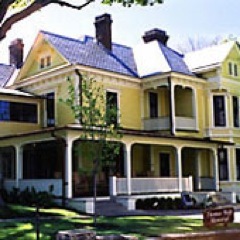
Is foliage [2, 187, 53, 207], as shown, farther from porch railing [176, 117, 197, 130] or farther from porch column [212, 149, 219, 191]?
porch column [212, 149, 219, 191]

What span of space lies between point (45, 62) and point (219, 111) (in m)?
11.2

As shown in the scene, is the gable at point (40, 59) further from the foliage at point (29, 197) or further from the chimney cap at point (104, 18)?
the foliage at point (29, 197)

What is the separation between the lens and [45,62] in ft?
98.6

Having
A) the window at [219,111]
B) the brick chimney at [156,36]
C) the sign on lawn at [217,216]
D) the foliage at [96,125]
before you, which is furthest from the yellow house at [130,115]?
the sign on lawn at [217,216]

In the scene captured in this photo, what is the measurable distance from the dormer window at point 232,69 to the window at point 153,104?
5.18 m

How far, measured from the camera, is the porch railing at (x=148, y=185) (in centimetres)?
2416

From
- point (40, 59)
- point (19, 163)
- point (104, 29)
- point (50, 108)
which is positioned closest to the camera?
point (19, 163)

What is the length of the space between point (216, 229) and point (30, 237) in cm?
494

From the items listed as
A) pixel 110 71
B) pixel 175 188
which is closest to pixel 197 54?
pixel 110 71

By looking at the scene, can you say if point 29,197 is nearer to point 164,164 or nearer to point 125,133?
point 125,133

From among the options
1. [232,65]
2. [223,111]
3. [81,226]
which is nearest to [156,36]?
[232,65]

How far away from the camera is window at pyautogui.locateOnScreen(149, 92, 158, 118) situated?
31.1 m

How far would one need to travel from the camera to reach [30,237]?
42.8 feet

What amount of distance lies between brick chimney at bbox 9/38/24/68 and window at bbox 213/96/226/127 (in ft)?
45.3
